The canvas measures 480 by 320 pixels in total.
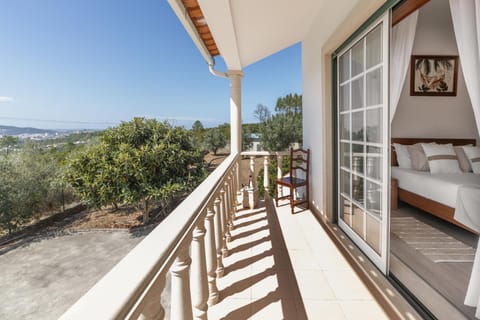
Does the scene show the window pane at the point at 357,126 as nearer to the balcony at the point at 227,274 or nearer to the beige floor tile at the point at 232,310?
the balcony at the point at 227,274

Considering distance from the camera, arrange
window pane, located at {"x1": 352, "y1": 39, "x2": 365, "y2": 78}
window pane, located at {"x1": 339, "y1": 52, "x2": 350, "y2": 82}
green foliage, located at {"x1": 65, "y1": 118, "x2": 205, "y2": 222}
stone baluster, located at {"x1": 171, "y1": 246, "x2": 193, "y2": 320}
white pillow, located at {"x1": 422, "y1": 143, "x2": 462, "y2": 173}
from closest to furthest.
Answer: stone baluster, located at {"x1": 171, "y1": 246, "x2": 193, "y2": 320}
window pane, located at {"x1": 352, "y1": 39, "x2": 365, "y2": 78}
window pane, located at {"x1": 339, "y1": 52, "x2": 350, "y2": 82}
white pillow, located at {"x1": 422, "y1": 143, "x2": 462, "y2": 173}
green foliage, located at {"x1": 65, "y1": 118, "x2": 205, "y2": 222}

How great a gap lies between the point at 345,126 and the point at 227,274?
186 centimetres

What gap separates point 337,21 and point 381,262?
2.20m

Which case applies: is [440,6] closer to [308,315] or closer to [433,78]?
[433,78]

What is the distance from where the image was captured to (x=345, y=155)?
101 inches

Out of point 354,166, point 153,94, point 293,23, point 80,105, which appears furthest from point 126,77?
point 354,166

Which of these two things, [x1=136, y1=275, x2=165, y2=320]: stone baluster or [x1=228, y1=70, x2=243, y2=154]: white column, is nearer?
[x1=136, y1=275, x2=165, y2=320]: stone baluster

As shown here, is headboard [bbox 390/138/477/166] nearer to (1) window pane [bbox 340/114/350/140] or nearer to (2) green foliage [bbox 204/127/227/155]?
(1) window pane [bbox 340/114/350/140]

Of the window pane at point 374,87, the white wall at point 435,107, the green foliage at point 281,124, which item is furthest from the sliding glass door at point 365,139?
the green foliage at point 281,124

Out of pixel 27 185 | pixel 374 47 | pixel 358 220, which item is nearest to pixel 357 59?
pixel 374 47

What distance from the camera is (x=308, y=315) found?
1480 mm

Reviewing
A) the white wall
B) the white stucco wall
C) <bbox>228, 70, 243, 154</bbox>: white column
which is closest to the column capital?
<bbox>228, 70, 243, 154</bbox>: white column

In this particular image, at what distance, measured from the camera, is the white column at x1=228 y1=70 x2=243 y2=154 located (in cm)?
389

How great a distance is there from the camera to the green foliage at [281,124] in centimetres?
920
